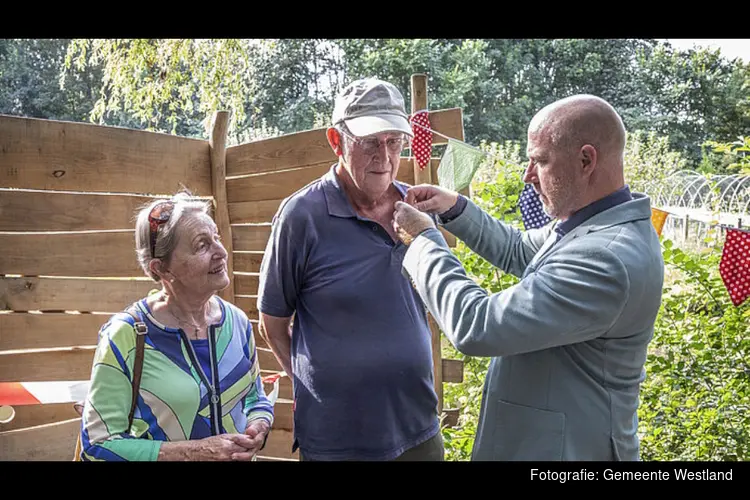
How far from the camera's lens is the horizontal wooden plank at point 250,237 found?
12.0ft

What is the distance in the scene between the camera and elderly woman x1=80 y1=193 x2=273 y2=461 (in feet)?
5.81

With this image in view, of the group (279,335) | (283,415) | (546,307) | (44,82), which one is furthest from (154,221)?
(44,82)

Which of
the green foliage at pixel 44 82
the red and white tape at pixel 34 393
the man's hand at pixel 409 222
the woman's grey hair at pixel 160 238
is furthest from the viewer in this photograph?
the green foliage at pixel 44 82

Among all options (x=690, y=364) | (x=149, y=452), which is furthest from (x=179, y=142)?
(x=690, y=364)

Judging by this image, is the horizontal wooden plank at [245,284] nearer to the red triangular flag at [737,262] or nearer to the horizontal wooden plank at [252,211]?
the horizontal wooden plank at [252,211]

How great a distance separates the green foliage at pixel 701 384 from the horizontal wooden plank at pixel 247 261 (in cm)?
217

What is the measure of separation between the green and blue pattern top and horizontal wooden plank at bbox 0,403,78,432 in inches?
62.3

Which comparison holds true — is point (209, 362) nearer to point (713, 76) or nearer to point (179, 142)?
point (179, 142)

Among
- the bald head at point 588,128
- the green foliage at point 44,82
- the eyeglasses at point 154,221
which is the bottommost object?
the eyeglasses at point 154,221

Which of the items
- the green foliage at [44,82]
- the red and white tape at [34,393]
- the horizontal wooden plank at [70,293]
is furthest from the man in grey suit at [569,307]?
the green foliage at [44,82]

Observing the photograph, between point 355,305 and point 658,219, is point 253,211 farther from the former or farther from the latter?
point 658,219

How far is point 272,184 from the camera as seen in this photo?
11.9 feet

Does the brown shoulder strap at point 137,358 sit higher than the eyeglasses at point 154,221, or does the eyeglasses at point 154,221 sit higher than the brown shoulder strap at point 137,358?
the eyeglasses at point 154,221
